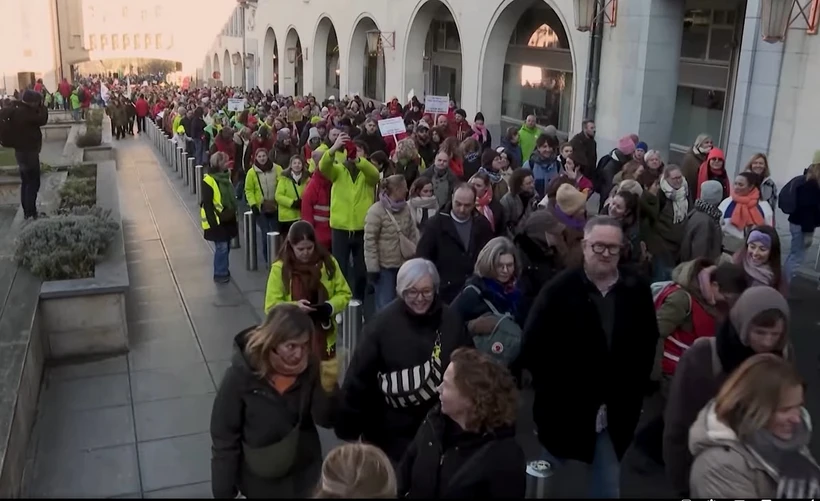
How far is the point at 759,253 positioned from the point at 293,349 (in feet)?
11.1

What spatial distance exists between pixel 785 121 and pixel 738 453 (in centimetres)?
1081

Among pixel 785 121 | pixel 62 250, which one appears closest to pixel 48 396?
pixel 62 250

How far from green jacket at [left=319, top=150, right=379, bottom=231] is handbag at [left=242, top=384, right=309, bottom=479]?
15.8 ft

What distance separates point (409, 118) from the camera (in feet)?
60.5

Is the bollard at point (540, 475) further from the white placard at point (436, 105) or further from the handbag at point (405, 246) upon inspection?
the white placard at point (436, 105)

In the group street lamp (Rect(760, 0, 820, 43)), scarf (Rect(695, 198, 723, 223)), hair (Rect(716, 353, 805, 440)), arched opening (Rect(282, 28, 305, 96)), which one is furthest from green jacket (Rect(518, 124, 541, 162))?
arched opening (Rect(282, 28, 305, 96))

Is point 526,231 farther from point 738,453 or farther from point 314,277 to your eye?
point 738,453

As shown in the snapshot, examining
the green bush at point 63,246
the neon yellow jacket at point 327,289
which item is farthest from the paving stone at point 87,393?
the neon yellow jacket at point 327,289

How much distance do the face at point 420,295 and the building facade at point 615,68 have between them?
971 centimetres

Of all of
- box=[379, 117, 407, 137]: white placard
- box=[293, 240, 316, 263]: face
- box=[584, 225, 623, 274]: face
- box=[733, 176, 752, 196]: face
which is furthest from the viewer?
box=[379, 117, 407, 137]: white placard

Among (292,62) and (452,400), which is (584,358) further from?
(292,62)

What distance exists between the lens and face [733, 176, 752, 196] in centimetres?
787

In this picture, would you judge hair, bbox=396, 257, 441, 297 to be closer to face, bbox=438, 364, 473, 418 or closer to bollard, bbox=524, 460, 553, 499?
face, bbox=438, 364, 473, 418

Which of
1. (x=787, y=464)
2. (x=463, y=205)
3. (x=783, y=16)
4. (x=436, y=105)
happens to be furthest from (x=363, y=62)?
(x=787, y=464)
